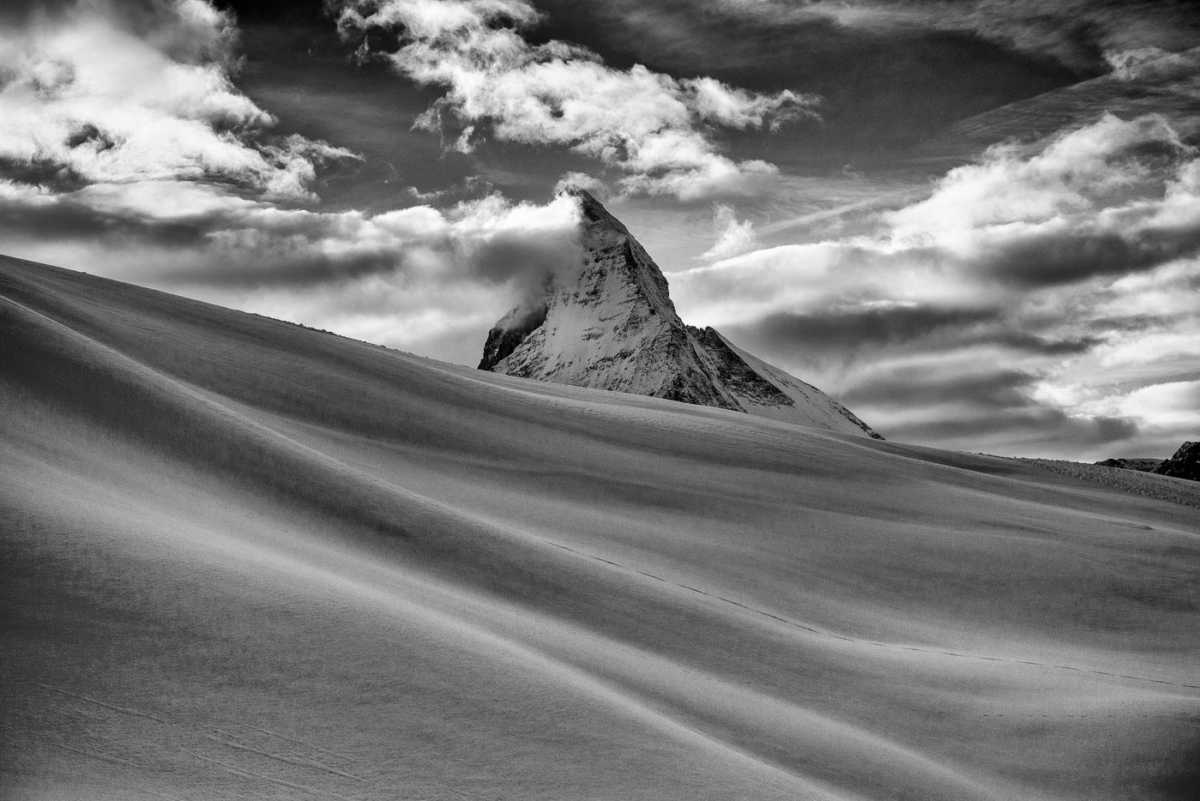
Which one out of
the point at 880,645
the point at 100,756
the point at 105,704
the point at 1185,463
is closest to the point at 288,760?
the point at 100,756

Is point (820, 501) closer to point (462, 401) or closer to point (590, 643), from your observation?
point (462, 401)

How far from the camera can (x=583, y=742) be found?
7.15m

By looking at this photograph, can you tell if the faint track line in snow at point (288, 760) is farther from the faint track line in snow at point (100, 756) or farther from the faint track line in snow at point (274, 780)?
the faint track line in snow at point (100, 756)

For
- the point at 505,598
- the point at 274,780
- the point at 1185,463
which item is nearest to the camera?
the point at 274,780

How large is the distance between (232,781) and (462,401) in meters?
15.6

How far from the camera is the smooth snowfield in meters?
6.62

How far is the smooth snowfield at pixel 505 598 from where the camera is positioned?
6.62 metres

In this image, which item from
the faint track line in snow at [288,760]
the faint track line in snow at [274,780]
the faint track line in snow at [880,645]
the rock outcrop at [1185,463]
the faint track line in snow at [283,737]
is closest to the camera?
the faint track line in snow at [274,780]

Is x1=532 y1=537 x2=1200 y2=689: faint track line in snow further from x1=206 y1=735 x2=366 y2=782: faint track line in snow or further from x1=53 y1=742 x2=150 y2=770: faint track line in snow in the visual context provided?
x1=53 y1=742 x2=150 y2=770: faint track line in snow

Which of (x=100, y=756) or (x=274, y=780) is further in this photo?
(x=274, y=780)

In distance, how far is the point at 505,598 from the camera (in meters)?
11.2

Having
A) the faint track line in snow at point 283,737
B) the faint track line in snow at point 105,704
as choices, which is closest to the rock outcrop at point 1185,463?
the faint track line in snow at point 283,737

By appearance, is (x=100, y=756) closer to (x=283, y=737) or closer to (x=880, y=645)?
(x=283, y=737)

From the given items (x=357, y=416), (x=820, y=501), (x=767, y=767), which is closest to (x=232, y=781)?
(x=767, y=767)
